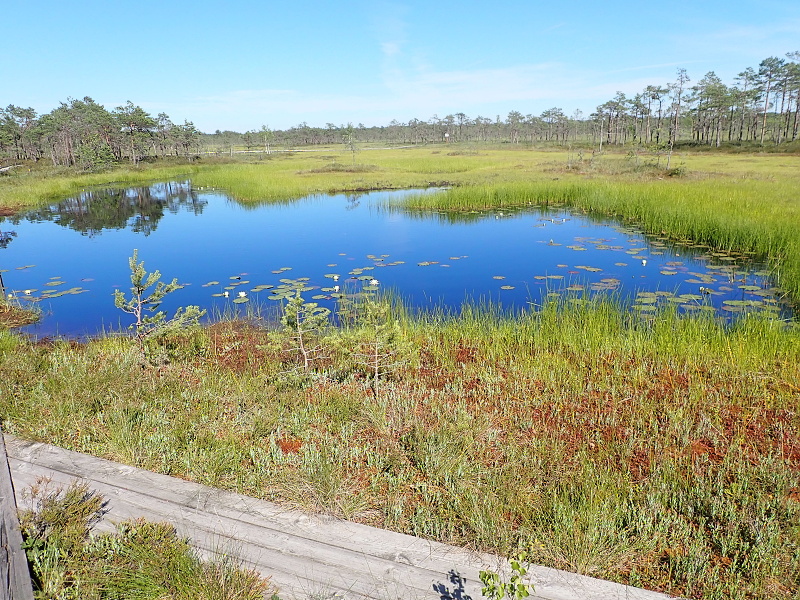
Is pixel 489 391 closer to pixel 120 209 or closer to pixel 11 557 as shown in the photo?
pixel 11 557

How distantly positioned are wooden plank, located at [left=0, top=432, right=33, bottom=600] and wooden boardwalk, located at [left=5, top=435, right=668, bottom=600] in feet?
1.12

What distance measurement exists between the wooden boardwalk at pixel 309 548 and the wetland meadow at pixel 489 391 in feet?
0.56

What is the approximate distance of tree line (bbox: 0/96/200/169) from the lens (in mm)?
45053

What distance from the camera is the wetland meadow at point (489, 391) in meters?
2.79

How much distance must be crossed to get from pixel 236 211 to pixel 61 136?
112 ft

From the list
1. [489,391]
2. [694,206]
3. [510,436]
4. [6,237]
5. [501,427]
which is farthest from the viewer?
[6,237]

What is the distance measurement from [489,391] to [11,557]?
12.5 feet

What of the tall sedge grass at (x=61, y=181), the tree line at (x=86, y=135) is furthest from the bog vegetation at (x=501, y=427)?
the tree line at (x=86, y=135)

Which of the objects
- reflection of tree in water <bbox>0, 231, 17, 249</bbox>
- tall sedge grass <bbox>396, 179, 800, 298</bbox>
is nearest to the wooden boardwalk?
tall sedge grass <bbox>396, 179, 800, 298</bbox>

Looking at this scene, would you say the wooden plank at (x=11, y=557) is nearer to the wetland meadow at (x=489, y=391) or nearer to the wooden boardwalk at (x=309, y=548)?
the wooden boardwalk at (x=309, y=548)

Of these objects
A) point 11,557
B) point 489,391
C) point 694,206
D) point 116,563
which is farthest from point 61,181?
point 116,563

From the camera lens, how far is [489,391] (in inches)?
191

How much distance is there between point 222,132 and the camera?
120 metres

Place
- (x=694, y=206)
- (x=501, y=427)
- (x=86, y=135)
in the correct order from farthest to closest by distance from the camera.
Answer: (x=86, y=135), (x=694, y=206), (x=501, y=427)
